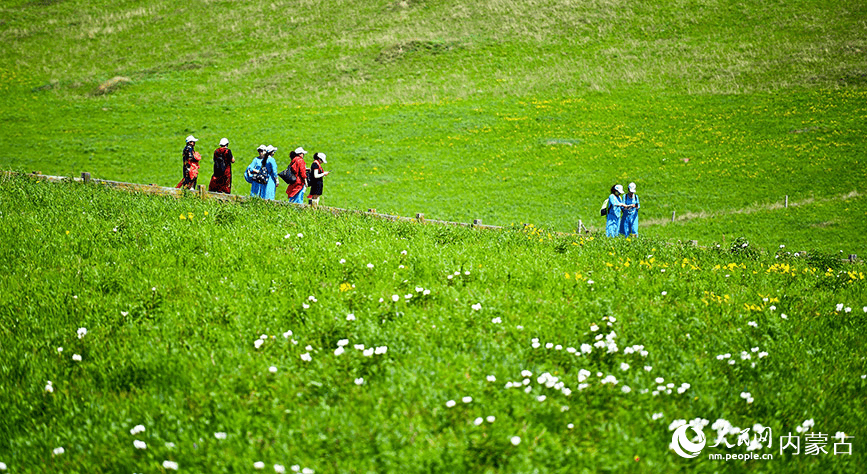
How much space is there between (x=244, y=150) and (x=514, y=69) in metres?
25.4

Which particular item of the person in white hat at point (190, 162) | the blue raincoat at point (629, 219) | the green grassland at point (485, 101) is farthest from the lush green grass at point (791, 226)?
the person in white hat at point (190, 162)

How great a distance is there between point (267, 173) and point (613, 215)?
10.5m

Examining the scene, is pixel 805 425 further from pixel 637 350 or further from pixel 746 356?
pixel 637 350

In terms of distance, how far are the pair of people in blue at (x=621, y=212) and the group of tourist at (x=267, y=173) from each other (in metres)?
8.59

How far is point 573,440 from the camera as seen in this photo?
16.7ft

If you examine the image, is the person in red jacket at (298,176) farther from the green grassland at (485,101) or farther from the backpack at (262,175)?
the green grassland at (485,101)

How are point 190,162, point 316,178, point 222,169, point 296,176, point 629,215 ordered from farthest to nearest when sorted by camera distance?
point 629,215
point 190,162
point 222,169
point 296,176
point 316,178

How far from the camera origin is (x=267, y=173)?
693 inches

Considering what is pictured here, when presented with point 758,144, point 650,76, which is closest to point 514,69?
point 650,76

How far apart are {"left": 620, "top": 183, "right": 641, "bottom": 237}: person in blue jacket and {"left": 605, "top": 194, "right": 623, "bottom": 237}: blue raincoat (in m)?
0.23

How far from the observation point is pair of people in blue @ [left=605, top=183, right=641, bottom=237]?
17984 millimetres

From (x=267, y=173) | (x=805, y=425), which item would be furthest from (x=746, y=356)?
(x=267, y=173)

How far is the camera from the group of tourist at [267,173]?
16.9 meters

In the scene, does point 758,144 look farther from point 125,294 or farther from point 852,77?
point 125,294
